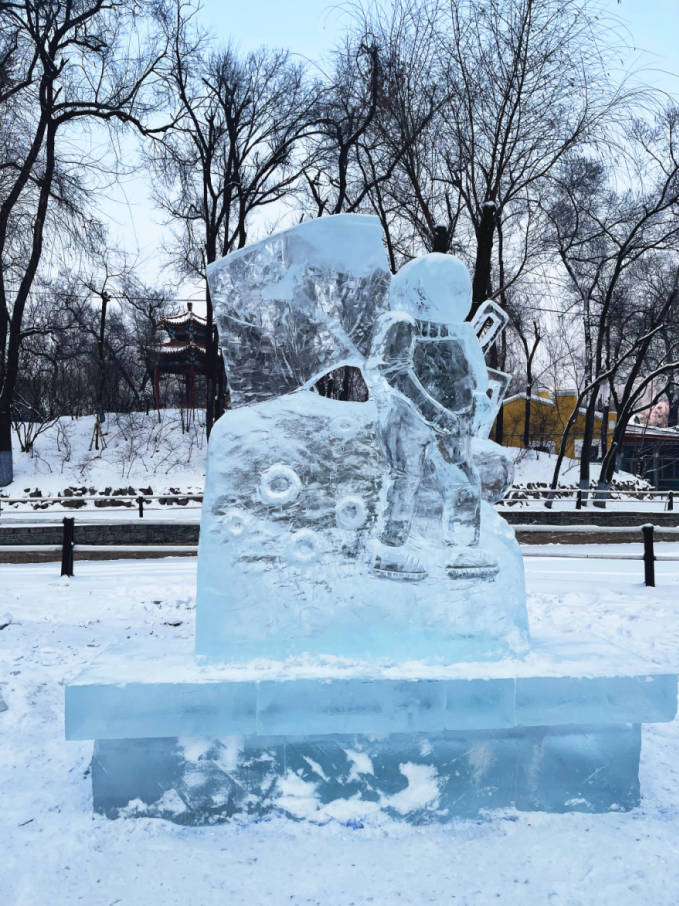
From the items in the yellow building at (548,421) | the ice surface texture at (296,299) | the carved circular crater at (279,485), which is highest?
the yellow building at (548,421)

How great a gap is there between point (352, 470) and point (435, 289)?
980 millimetres

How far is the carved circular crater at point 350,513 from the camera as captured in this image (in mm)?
3367

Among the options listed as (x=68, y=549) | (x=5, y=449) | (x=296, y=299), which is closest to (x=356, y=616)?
(x=296, y=299)

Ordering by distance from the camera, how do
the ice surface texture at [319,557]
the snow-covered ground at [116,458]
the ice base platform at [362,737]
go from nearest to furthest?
the ice base platform at [362,737] → the ice surface texture at [319,557] → the snow-covered ground at [116,458]

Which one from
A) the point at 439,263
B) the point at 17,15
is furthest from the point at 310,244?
the point at 17,15

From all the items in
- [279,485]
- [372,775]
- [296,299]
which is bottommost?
[372,775]

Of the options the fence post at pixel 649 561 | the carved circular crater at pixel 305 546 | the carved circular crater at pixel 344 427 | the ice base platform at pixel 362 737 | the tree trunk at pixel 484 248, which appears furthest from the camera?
the tree trunk at pixel 484 248

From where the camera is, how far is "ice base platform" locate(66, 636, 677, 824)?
2.80 m

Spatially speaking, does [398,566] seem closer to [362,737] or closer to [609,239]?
[362,737]

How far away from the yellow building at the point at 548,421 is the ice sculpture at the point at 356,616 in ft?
93.9

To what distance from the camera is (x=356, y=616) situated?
320cm

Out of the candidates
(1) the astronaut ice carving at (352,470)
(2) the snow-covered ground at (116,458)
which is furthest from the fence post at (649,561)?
(2) the snow-covered ground at (116,458)

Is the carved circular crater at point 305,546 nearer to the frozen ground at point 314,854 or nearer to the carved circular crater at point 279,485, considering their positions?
the carved circular crater at point 279,485

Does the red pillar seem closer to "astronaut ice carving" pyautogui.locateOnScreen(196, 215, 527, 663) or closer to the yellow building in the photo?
the yellow building
